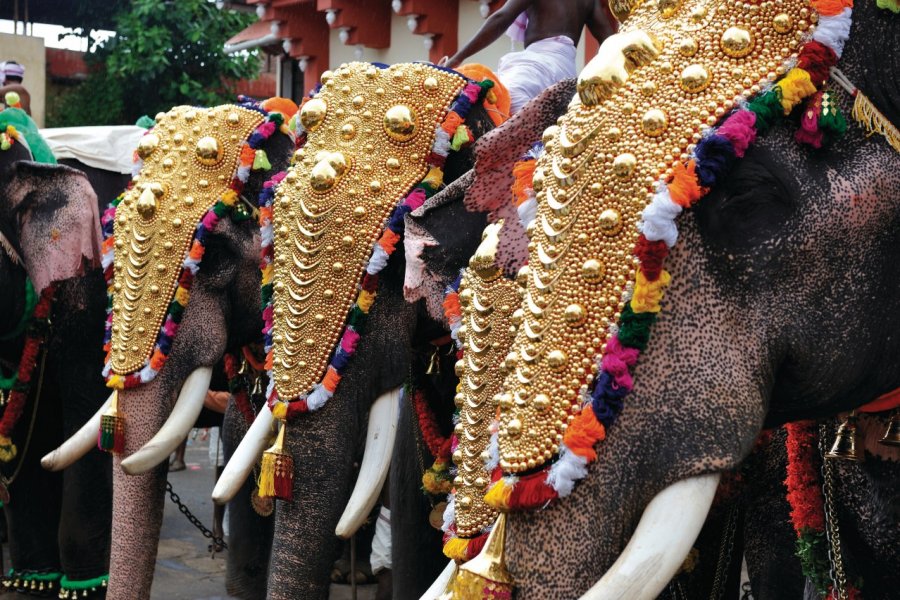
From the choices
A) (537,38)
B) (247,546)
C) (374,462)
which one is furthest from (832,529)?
(247,546)

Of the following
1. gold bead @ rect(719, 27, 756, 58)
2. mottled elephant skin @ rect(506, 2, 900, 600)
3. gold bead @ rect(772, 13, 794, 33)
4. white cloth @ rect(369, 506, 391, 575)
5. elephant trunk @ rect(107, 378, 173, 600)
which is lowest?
white cloth @ rect(369, 506, 391, 575)

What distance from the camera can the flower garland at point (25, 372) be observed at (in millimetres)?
5133

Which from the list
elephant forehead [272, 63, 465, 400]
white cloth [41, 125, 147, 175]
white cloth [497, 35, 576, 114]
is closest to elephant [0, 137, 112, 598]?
white cloth [41, 125, 147, 175]

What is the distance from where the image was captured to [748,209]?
1729 mm

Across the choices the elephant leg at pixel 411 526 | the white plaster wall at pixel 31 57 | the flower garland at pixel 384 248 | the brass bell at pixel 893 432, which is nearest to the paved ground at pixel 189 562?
the elephant leg at pixel 411 526

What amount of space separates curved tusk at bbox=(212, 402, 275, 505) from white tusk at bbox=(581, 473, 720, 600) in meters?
1.89

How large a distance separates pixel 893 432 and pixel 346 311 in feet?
5.30

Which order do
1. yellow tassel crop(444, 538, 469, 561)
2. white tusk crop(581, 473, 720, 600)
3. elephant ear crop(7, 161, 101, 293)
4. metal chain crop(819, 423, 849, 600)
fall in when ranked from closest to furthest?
white tusk crop(581, 473, 720, 600) < metal chain crop(819, 423, 849, 600) < yellow tassel crop(444, 538, 469, 561) < elephant ear crop(7, 161, 101, 293)

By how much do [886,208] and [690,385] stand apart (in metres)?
0.37

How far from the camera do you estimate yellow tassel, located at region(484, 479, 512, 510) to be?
1661 mm

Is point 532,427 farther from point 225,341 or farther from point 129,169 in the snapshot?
point 129,169

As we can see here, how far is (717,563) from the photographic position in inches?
111

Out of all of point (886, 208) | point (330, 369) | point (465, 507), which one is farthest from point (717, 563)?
point (886, 208)

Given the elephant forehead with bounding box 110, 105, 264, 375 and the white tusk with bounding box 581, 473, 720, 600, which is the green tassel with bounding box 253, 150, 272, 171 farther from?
the white tusk with bounding box 581, 473, 720, 600
